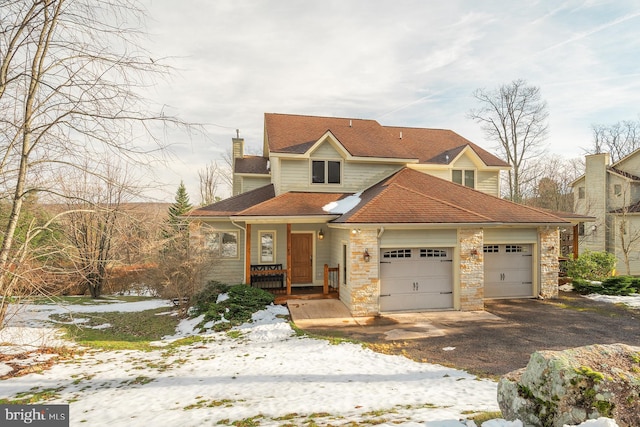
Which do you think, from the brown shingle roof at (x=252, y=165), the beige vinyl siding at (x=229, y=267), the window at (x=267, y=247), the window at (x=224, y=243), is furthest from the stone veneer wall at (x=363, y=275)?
the brown shingle roof at (x=252, y=165)

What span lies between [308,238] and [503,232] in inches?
314

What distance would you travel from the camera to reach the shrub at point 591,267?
1377 centimetres

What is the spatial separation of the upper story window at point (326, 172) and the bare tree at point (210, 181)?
988 inches

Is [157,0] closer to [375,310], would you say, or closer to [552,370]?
[552,370]

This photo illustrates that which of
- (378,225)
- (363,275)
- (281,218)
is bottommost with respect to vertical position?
(363,275)

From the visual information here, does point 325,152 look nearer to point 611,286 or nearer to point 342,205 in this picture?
point 342,205

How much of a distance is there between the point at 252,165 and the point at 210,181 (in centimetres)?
2130

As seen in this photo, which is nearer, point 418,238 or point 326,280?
point 418,238

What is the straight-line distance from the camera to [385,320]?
31.8 feet

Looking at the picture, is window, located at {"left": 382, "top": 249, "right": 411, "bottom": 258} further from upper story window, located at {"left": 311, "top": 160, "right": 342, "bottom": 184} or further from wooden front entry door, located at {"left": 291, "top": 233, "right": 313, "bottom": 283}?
upper story window, located at {"left": 311, "top": 160, "right": 342, "bottom": 184}

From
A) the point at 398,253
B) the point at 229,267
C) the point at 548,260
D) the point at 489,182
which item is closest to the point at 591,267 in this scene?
the point at 548,260

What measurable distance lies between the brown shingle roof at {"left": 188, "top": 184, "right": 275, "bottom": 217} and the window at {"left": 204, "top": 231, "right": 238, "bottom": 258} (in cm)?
98

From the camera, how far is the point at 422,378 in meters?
5.86

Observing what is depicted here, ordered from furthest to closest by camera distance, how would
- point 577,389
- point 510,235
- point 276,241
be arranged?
point 276,241 < point 510,235 < point 577,389
